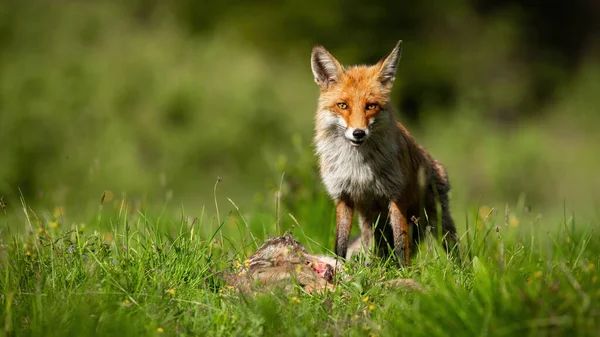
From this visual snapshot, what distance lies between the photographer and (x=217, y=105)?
1477cm

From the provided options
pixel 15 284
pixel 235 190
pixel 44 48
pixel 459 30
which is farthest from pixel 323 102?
pixel 459 30

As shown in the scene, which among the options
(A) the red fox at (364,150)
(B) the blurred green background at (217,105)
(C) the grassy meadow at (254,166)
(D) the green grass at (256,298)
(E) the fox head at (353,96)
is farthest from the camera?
(B) the blurred green background at (217,105)

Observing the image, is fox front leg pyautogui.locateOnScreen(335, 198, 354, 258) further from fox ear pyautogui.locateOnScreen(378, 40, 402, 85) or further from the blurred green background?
the blurred green background

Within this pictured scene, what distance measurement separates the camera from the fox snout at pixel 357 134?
5.11 metres

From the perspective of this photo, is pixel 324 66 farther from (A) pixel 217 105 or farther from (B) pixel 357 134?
(A) pixel 217 105

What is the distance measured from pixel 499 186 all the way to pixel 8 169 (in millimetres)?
9650

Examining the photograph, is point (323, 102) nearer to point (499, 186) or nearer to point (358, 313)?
point (358, 313)

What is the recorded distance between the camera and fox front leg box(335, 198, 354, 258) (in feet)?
18.1

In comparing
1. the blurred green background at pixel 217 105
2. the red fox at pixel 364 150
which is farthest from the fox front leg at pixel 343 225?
the blurred green background at pixel 217 105

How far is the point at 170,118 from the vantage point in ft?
48.1

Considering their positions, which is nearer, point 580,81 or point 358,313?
point 358,313

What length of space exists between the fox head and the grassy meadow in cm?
78

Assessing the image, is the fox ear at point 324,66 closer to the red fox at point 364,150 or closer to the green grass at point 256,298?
the red fox at point 364,150

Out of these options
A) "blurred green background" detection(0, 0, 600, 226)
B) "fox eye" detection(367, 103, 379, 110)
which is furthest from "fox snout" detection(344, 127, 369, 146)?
"blurred green background" detection(0, 0, 600, 226)
